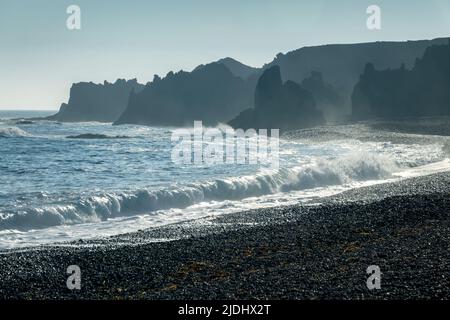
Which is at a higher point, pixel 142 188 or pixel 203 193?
pixel 142 188

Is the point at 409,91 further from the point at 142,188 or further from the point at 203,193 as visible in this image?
the point at 142,188

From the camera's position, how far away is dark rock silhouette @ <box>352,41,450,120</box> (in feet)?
449

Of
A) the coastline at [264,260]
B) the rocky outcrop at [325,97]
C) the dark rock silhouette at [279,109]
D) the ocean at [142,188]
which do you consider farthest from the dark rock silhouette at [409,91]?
the coastline at [264,260]

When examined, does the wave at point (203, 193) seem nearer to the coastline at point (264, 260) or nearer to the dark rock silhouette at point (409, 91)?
the coastline at point (264, 260)

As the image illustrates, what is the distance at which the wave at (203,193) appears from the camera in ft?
73.0

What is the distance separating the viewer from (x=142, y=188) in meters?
28.8

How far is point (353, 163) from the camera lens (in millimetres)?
40250

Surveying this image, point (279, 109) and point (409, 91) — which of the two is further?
point (409, 91)

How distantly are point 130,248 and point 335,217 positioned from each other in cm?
760

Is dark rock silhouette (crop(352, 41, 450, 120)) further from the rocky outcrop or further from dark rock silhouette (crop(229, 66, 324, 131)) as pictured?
dark rock silhouette (crop(229, 66, 324, 131))

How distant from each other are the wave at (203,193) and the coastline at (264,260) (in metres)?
4.82

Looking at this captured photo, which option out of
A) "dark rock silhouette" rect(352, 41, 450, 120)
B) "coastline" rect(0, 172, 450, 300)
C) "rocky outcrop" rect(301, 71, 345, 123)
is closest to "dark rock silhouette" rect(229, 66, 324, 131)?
"dark rock silhouette" rect(352, 41, 450, 120)

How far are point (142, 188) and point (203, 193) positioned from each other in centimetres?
311

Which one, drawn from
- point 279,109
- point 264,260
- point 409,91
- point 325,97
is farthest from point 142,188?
point 325,97
